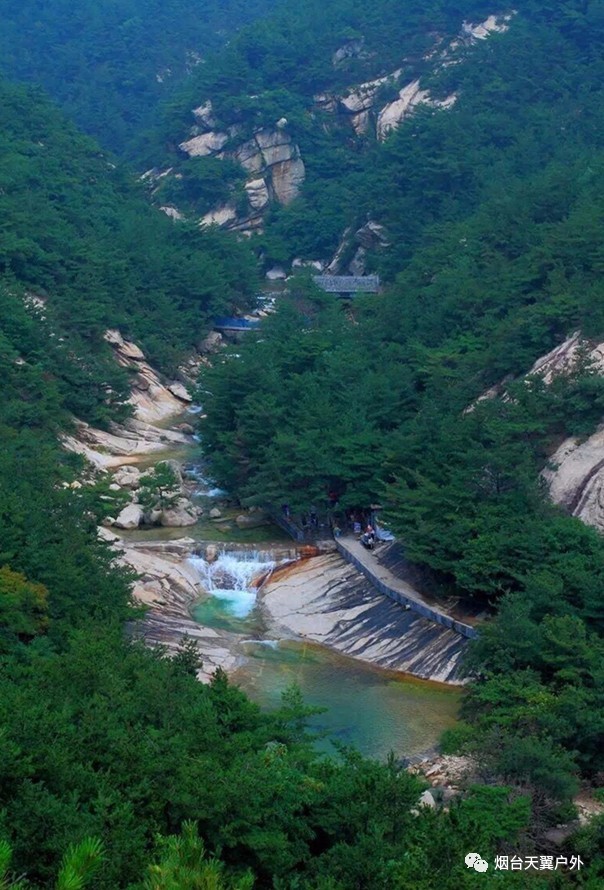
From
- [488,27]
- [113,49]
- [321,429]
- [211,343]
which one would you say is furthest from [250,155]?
[321,429]

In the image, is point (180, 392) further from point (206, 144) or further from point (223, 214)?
point (206, 144)

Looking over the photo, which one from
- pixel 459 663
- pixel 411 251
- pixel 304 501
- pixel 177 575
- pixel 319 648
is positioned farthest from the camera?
pixel 411 251

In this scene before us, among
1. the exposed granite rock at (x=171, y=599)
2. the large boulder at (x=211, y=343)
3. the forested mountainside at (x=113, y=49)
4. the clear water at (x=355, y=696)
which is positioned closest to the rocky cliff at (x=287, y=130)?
the forested mountainside at (x=113, y=49)

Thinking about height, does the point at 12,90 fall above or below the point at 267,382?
above

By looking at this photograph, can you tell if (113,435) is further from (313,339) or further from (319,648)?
(319,648)

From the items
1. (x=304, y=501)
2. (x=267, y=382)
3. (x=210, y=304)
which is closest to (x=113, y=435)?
(x=267, y=382)

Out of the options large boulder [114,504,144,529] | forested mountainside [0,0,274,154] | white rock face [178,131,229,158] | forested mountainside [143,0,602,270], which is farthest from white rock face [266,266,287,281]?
large boulder [114,504,144,529]

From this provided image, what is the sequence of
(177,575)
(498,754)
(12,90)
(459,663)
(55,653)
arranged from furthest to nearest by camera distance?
(12,90), (177,575), (459,663), (55,653), (498,754)
